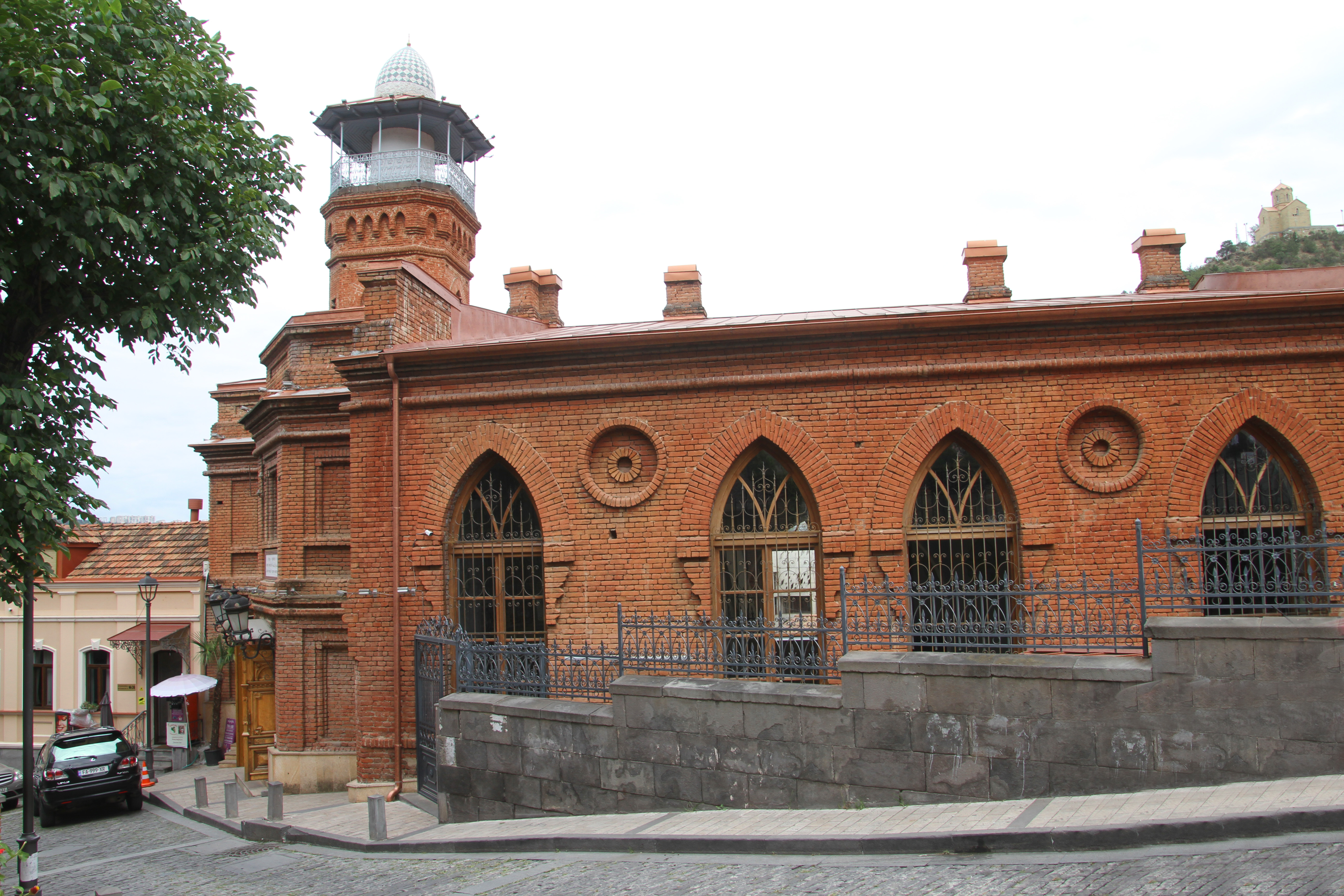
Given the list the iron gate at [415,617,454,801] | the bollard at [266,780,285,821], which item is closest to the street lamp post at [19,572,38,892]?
the bollard at [266,780,285,821]

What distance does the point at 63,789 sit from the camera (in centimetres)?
1501

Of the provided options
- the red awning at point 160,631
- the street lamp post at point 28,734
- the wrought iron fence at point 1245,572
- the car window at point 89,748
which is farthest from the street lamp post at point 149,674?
the wrought iron fence at point 1245,572

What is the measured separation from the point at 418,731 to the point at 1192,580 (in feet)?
29.4

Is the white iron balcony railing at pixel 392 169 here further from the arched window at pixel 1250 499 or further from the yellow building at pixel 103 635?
the arched window at pixel 1250 499

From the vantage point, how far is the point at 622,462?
11328 mm

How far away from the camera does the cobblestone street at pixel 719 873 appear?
5.34m

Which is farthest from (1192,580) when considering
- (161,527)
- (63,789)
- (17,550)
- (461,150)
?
(161,527)

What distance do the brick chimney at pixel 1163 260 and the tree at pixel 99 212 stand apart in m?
13.0

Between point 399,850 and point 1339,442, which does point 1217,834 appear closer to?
point 1339,442

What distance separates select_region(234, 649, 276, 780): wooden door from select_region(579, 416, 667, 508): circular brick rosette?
826 cm

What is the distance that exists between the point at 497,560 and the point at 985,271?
9326 mm

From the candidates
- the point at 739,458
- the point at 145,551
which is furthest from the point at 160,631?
the point at 739,458

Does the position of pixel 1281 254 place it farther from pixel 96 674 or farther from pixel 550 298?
pixel 96 674

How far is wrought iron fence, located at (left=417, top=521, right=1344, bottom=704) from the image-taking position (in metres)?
7.21
